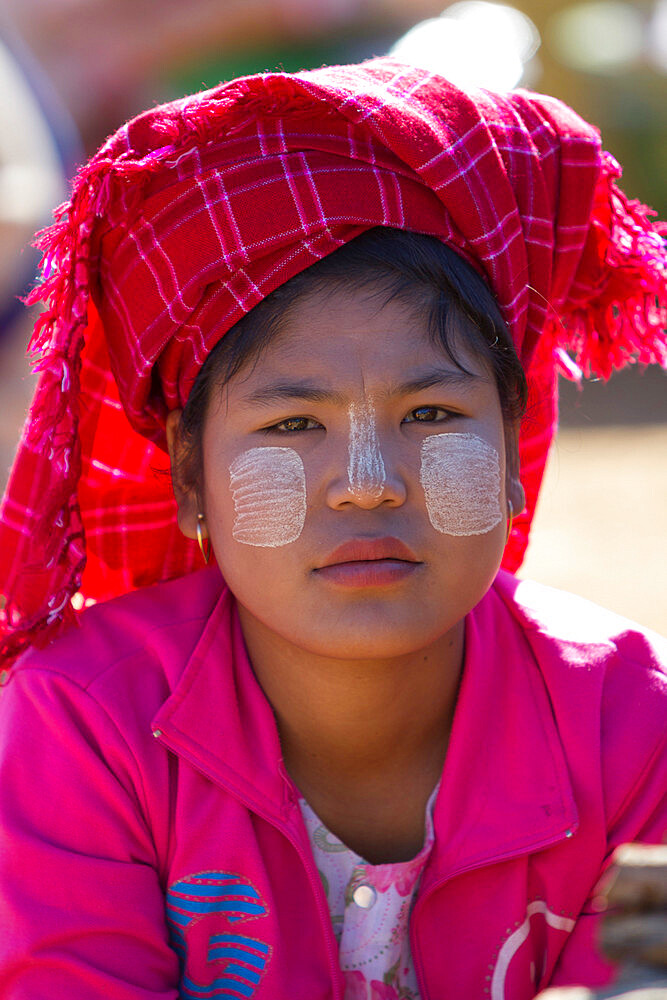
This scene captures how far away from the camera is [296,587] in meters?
1.73

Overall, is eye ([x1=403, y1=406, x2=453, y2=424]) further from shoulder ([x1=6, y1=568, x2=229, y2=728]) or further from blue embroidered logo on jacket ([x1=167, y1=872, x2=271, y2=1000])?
blue embroidered logo on jacket ([x1=167, y1=872, x2=271, y2=1000])

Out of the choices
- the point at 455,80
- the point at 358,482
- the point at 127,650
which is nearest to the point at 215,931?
the point at 127,650

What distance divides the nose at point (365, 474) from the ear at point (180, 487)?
0.36 m

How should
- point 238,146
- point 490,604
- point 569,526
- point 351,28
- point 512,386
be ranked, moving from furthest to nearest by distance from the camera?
1. point 351,28
2. point 569,526
3. point 490,604
4. point 512,386
5. point 238,146

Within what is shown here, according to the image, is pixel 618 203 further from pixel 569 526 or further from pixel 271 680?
pixel 569 526

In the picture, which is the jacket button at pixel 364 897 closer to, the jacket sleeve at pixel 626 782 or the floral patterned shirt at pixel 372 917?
the floral patterned shirt at pixel 372 917

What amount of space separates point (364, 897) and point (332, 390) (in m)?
0.79

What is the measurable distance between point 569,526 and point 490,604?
398 centimetres

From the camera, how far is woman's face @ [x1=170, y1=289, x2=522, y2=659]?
1691mm

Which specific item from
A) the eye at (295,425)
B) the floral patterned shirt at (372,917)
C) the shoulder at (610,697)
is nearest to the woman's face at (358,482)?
the eye at (295,425)

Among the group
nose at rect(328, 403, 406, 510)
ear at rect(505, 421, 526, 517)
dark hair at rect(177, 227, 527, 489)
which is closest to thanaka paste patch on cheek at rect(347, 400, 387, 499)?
nose at rect(328, 403, 406, 510)

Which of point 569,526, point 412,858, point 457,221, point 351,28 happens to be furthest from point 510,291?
point 351,28

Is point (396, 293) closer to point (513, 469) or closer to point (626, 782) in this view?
point (513, 469)

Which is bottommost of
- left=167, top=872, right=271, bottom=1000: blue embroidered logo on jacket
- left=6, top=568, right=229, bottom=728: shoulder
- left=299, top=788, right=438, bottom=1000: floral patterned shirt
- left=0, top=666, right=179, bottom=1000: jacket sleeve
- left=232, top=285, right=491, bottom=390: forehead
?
left=299, top=788, right=438, bottom=1000: floral patterned shirt
